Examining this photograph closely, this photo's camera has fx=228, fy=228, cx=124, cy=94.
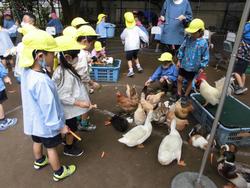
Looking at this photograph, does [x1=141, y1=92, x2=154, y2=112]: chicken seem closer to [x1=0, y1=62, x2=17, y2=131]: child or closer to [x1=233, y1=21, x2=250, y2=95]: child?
[x1=0, y1=62, x2=17, y2=131]: child

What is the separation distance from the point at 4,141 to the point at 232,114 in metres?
3.50

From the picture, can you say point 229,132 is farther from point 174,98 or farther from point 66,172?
point 66,172

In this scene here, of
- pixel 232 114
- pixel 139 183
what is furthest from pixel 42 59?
pixel 232 114

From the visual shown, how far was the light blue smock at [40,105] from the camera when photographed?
2.10m

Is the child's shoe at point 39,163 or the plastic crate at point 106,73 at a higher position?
the plastic crate at point 106,73

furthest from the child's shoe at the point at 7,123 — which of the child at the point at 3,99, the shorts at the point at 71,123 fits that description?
the shorts at the point at 71,123

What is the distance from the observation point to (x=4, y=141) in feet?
11.1

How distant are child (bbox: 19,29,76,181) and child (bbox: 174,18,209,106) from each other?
248cm

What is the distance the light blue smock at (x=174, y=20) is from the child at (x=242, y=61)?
122 centimetres

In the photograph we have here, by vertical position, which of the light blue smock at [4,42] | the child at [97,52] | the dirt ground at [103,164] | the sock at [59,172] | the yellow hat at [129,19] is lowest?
the dirt ground at [103,164]

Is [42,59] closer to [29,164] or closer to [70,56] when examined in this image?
[70,56]

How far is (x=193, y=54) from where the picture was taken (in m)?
3.95

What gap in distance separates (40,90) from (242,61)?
4.49 m

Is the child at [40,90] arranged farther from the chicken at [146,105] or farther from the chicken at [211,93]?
the chicken at [211,93]
